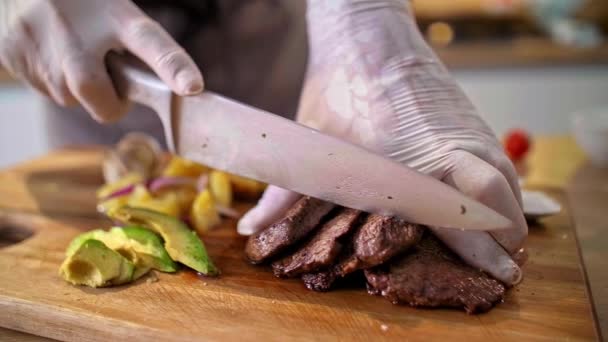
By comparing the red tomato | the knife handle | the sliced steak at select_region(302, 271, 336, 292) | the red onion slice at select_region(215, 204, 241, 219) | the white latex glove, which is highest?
the white latex glove

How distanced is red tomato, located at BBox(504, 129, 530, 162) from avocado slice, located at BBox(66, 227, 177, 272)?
1.41 metres

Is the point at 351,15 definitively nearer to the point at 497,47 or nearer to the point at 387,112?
the point at 387,112

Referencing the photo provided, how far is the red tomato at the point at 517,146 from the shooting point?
2.20 metres

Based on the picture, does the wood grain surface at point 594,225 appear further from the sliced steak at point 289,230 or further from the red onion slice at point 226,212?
the red onion slice at point 226,212

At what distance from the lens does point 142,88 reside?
4.86 ft

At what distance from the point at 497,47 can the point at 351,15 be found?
2.80 metres

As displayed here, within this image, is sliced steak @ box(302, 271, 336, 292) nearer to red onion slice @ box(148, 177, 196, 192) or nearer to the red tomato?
red onion slice @ box(148, 177, 196, 192)

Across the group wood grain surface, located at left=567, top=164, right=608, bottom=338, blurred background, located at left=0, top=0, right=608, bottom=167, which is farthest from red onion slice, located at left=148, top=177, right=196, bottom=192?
blurred background, located at left=0, top=0, right=608, bottom=167

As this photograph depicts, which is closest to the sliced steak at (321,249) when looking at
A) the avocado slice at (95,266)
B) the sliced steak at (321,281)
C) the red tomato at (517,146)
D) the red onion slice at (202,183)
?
the sliced steak at (321,281)

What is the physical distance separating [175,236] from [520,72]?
10.4 feet

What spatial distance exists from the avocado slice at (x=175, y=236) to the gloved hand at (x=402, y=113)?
0.15 meters

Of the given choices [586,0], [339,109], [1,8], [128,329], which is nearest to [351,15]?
[339,109]

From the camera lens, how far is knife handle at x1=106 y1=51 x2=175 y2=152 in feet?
4.72

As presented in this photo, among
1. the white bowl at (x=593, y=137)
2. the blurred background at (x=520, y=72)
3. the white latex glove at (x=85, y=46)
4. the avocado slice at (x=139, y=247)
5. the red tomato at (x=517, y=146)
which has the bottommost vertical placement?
the blurred background at (x=520, y=72)
